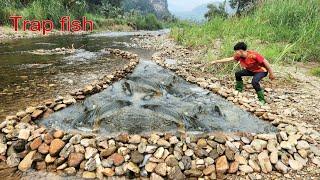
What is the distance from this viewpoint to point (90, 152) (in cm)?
461

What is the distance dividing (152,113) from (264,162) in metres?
2.13

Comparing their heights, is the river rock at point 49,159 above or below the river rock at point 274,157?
below

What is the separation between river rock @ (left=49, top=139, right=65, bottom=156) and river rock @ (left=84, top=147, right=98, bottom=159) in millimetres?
369

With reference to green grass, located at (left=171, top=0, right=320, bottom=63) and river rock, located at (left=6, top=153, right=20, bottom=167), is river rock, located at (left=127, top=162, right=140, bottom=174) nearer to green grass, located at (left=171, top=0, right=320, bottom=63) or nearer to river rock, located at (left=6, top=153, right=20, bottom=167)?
river rock, located at (left=6, top=153, right=20, bottom=167)

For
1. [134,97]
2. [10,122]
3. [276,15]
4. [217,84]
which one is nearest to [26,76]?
[134,97]

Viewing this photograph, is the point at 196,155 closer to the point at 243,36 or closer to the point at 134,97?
the point at 134,97

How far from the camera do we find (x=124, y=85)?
26.5 ft

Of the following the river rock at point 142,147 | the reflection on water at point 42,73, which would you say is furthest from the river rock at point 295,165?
the reflection on water at point 42,73

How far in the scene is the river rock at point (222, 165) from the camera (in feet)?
14.7

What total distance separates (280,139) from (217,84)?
3417mm

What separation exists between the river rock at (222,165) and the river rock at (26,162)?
243 cm

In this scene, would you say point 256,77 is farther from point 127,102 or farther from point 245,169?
point 245,169

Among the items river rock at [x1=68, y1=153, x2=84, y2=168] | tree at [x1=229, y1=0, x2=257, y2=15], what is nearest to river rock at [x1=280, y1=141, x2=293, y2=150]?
river rock at [x1=68, y1=153, x2=84, y2=168]

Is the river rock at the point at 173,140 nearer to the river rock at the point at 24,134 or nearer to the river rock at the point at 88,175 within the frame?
the river rock at the point at 88,175
